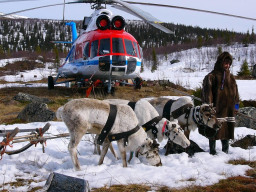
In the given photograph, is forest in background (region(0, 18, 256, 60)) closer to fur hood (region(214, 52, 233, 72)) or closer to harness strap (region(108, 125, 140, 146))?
fur hood (region(214, 52, 233, 72))

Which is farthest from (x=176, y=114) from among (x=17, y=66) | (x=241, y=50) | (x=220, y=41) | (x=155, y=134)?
(x=220, y=41)

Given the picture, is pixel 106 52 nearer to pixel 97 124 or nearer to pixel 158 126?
pixel 158 126

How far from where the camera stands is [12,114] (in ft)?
34.3

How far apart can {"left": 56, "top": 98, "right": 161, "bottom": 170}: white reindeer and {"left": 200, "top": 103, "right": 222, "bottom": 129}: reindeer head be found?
1.40 meters

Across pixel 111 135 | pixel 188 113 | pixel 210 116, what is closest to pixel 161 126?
pixel 188 113

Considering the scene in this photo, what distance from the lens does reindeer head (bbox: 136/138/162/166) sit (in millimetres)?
4938

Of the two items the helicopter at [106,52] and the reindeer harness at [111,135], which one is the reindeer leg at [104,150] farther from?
the helicopter at [106,52]

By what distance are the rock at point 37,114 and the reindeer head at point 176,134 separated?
16.5 ft

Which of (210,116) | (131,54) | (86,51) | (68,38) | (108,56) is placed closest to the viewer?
(210,116)

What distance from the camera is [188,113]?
6129 millimetres

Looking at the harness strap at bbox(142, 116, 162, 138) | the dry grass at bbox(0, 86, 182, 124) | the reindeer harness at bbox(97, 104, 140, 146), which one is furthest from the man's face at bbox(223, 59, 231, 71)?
the dry grass at bbox(0, 86, 182, 124)

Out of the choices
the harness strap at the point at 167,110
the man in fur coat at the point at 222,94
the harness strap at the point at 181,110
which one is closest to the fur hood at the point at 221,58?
the man in fur coat at the point at 222,94

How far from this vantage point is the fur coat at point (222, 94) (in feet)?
18.8

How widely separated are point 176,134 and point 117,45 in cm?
735
